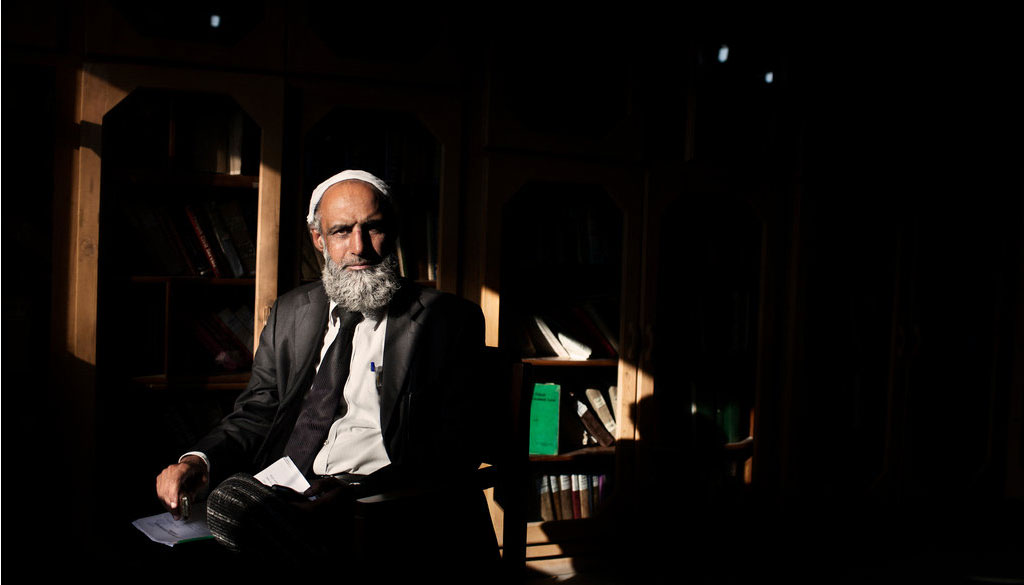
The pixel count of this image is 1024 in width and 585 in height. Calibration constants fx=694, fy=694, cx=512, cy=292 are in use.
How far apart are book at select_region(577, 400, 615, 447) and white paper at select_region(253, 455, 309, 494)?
122 cm

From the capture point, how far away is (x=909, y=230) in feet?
9.50

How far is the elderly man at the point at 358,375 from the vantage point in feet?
5.69

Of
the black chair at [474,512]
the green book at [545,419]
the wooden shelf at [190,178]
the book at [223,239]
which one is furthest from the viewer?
the green book at [545,419]

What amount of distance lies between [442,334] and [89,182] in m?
1.14

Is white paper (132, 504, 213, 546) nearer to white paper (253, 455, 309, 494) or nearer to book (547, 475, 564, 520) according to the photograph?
white paper (253, 455, 309, 494)

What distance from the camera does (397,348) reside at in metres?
1.80

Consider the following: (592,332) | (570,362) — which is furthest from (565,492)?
(592,332)

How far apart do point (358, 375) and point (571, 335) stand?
101cm

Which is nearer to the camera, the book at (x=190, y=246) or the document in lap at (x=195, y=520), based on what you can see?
the document in lap at (x=195, y=520)

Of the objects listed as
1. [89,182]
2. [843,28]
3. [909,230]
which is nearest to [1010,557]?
[909,230]

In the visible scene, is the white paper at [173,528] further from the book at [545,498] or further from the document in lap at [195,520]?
the book at [545,498]

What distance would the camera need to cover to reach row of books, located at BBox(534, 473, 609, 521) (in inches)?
103

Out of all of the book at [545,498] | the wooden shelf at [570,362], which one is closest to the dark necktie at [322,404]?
the wooden shelf at [570,362]

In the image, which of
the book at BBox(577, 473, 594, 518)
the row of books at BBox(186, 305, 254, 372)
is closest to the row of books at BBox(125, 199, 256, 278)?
the row of books at BBox(186, 305, 254, 372)
